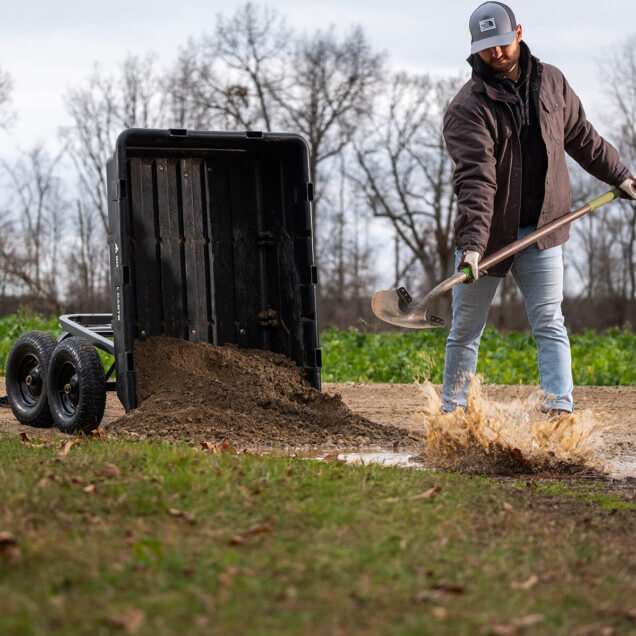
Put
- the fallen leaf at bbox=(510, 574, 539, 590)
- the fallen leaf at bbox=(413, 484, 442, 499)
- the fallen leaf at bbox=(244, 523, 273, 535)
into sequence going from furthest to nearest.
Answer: the fallen leaf at bbox=(413, 484, 442, 499), the fallen leaf at bbox=(244, 523, 273, 535), the fallen leaf at bbox=(510, 574, 539, 590)

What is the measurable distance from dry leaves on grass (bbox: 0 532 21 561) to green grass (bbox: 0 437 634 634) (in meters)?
0.03

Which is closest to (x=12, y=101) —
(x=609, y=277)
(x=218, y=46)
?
(x=218, y=46)

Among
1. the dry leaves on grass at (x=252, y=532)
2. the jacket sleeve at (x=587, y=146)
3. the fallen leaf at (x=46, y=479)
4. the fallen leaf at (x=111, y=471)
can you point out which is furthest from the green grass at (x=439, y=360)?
the dry leaves on grass at (x=252, y=532)

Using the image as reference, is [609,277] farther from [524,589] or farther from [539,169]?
[524,589]

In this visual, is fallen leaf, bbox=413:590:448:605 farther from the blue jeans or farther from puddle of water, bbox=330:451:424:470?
the blue jeans

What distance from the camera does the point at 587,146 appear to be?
543 cm

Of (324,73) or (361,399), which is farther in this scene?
(324,73)

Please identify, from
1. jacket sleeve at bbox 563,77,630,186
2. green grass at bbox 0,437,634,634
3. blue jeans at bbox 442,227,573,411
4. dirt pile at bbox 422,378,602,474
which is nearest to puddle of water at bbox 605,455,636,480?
dirt pile at bbox 422,378,602,474

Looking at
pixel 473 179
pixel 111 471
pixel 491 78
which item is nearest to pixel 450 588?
pixel 111 471

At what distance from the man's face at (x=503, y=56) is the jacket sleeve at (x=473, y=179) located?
30 cm

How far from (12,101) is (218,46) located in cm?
780

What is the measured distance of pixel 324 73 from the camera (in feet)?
91.8

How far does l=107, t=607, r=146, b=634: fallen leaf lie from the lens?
6.64 ft

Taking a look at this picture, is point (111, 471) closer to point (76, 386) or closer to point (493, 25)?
point (76, 386)
